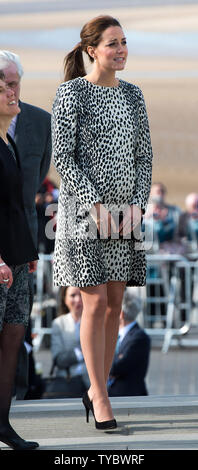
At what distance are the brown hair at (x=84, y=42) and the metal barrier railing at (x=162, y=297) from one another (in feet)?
21.1

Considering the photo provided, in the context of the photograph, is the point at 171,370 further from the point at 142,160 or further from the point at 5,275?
the point at 5,275

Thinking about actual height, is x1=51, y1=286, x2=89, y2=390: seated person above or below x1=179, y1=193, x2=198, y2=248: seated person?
above

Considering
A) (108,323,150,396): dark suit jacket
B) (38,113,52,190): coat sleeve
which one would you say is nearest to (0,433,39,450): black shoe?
(38,113,52,190): coat sleeve

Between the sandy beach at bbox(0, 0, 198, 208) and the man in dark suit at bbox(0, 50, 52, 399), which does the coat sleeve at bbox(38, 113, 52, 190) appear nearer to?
the man in dark suit at bbox(0, 50, 52, 399)

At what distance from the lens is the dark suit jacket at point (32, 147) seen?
195 inches

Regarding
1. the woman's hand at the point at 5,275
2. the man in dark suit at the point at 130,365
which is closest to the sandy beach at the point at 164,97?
the man in dark suit at the point at 130,365

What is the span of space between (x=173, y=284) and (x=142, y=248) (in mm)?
6607

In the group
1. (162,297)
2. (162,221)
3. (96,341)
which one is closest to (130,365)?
(96,341)

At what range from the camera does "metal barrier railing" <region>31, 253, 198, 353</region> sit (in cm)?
1093

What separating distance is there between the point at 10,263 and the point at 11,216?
0.18 m

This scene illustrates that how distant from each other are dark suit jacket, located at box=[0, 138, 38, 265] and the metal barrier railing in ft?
22.9

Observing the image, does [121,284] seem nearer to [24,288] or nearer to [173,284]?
[24,288]

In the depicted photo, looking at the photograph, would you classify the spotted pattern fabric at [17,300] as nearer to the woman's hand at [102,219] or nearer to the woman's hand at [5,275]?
the woman's hand at [5,275]
